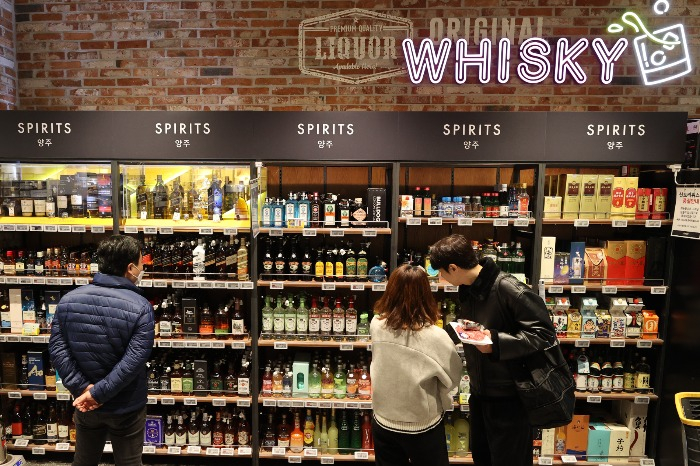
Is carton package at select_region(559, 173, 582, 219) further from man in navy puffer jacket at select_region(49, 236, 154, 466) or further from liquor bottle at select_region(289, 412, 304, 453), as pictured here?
man in navy puffer jacket at select_region(49, 236, 154, 466)

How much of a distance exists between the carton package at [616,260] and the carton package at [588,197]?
0.34 meters

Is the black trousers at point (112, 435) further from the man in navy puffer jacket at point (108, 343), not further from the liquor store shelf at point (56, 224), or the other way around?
the liquor store shelf at point (56, 224)

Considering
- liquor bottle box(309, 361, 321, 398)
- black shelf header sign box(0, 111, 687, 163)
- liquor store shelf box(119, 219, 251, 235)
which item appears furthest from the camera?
liquor bottle box(309, 361, 321, 398)

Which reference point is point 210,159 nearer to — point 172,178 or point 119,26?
point 172,178

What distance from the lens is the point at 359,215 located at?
3.97m

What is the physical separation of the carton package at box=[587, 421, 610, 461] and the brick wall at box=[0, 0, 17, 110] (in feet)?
19.7

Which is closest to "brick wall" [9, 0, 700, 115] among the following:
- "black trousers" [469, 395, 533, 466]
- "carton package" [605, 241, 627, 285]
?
"carton package" [605, 241, 627, 285]

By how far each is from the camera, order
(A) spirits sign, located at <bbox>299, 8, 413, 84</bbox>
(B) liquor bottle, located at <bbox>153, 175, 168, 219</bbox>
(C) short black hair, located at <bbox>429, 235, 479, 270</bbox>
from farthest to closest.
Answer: (A) spirits sign, located at <bbox>299, 8, 413, 84</bbox> → (B) liquor bottle, located at <bbox>153, 175, 168, 219</bbox> → (C) short black hair, located at <bbox>429, 235, 479, 270</bbox>

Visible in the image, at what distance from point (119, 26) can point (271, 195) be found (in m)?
2.21

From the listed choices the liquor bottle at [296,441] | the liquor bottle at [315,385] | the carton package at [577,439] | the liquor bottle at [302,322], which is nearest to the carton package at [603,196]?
the carton package at [577,439]

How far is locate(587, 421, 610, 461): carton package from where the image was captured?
403 centimetres

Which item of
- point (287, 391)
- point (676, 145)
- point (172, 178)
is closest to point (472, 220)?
point (676, 145)

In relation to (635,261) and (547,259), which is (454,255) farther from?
(635,261)

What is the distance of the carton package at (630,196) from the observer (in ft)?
12.7
